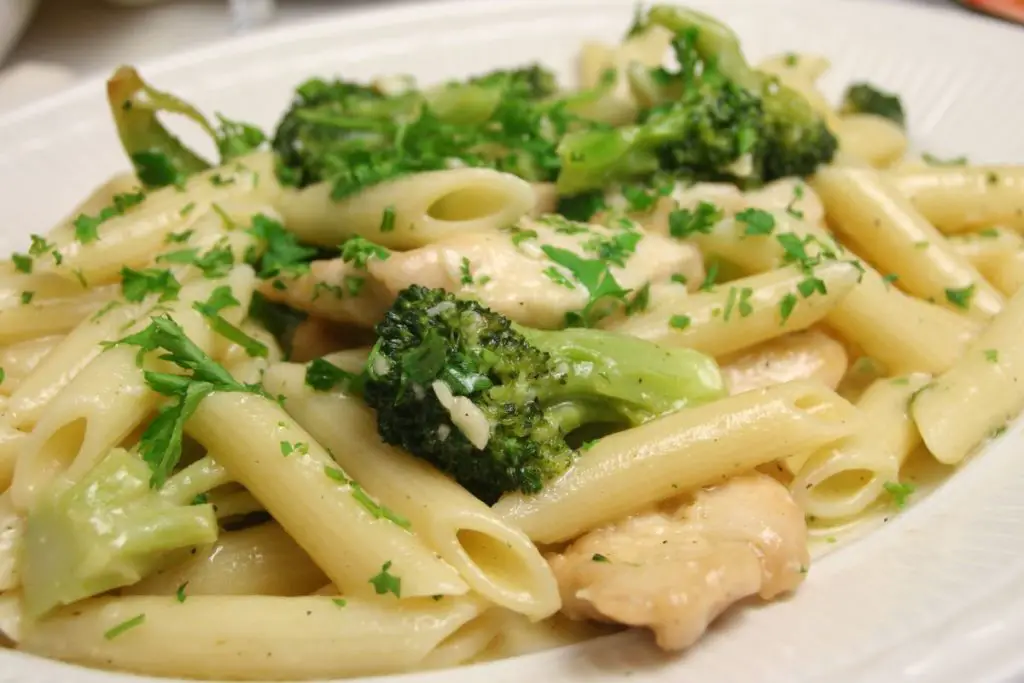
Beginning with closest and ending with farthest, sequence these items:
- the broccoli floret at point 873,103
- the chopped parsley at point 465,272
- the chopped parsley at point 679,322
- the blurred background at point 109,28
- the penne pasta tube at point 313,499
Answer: the penne pasta tube at point 313,499 < the chopped parsley at point 465,272 < the chopped parsley at point 679,322 < the broccoli floret at point 873,103 < the blurred background at point 109,28

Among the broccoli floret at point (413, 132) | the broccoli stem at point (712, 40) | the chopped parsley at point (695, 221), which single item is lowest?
the chopped parsley at point (695, 221)

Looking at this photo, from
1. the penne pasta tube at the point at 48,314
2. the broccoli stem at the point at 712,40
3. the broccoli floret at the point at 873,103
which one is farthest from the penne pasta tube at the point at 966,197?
the penne pasta tube at the point at 48,314

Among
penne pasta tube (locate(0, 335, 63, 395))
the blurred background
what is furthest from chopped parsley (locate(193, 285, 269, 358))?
the blurred background

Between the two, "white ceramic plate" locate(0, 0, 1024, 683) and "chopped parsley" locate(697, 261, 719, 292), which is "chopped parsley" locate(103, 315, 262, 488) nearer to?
"white ceramic plate" locate(0, 0, 1024, 683)

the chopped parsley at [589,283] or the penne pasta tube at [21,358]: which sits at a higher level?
the chopped parsley at [589,283]

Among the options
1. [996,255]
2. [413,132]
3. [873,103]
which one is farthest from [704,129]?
[873,103]

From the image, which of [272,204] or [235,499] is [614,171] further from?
[235,499]

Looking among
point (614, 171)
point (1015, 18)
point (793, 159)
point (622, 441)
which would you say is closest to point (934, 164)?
point (793, 159)

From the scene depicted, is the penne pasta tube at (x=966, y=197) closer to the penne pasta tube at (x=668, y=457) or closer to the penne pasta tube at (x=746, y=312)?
the penne pasta tube at (x=746, y=312)
